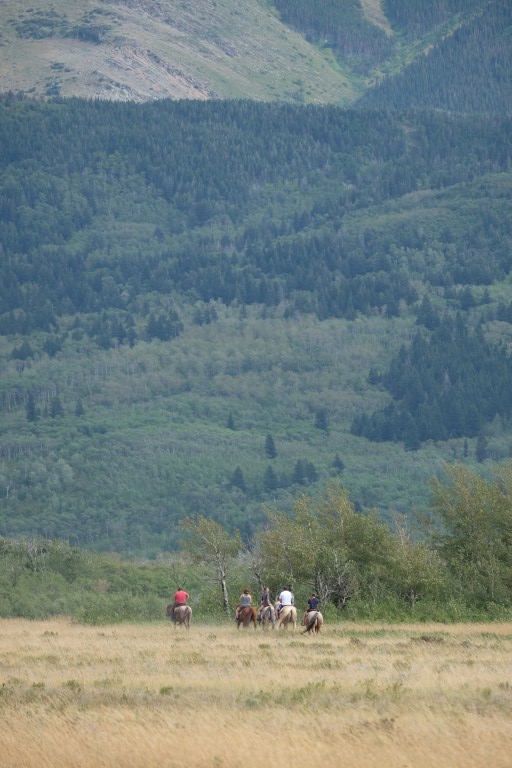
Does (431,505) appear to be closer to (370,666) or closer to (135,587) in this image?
(370,666)

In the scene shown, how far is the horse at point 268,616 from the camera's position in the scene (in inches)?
2318

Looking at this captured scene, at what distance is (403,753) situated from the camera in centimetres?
2880

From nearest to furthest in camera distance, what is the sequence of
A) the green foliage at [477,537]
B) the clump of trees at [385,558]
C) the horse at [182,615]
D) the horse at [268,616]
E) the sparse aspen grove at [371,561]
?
the horse at [268,616] → the horse at [182,615] → the sparse aspen grove at [371,561] → the clump of trees at [385,558] → the green foliage at [477,537]

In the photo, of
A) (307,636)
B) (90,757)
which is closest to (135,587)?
(307,636)

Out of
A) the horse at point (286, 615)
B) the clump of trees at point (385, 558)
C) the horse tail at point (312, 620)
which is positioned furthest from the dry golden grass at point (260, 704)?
the clump of trees at point (385, 558)

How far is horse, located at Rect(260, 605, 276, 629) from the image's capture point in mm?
58875

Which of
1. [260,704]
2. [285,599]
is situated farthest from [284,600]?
[260,704]

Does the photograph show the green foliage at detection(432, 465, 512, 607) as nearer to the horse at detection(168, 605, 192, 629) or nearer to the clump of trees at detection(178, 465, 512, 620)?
the clump of trees at detection(178, 465, 512, 620)

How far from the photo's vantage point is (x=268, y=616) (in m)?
59.2

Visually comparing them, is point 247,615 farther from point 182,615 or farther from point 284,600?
point 182,615

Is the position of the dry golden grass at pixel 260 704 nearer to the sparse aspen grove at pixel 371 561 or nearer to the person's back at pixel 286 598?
the person's back at pixel 286 598

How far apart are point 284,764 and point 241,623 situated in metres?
31.9

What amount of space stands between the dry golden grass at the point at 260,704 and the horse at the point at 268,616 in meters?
7.75

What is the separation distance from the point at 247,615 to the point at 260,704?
2506cm
